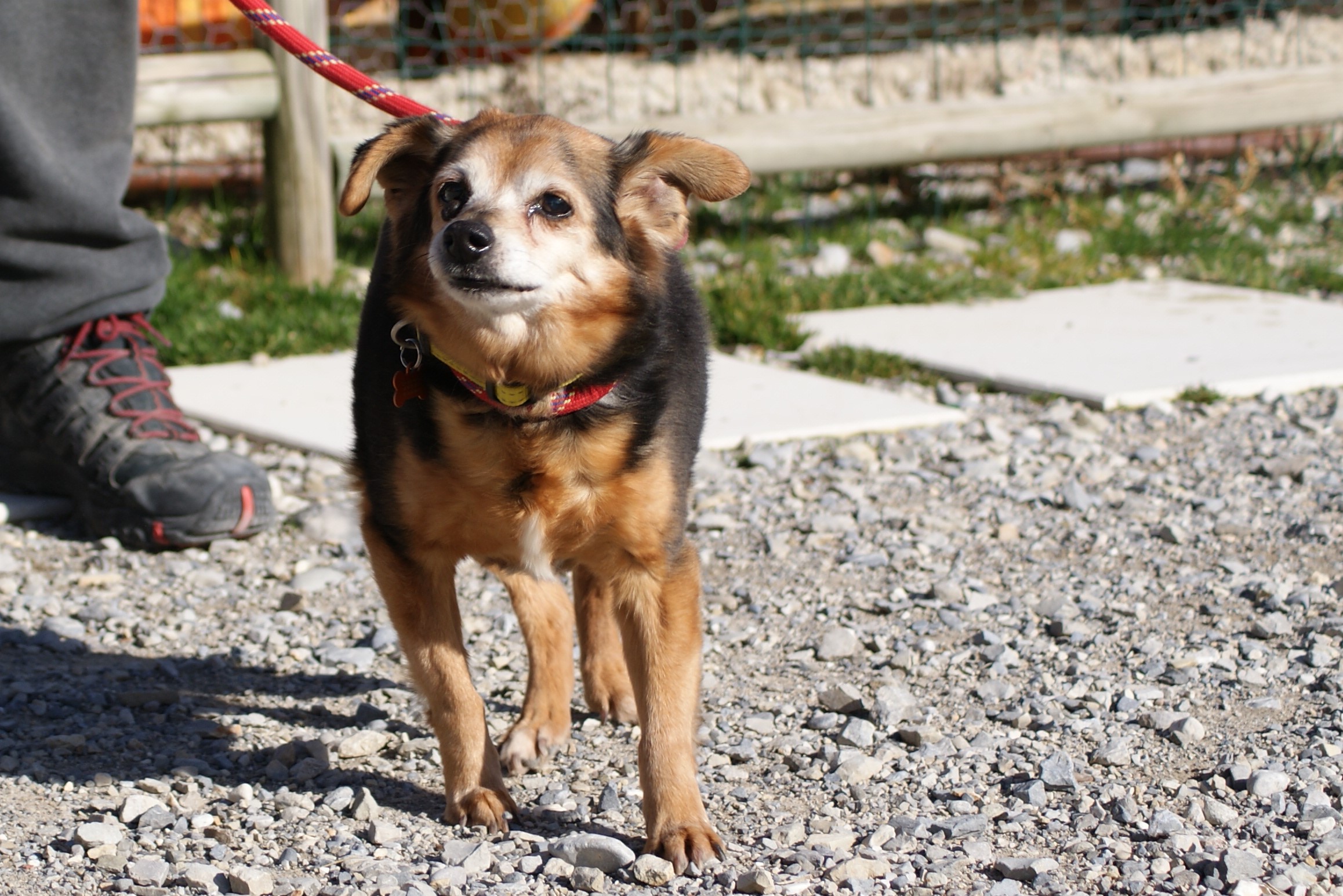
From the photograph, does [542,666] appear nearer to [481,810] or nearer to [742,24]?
[481,810]

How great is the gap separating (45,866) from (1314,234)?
6.11 meters

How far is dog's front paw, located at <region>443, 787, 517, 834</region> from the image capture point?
93.4 inches

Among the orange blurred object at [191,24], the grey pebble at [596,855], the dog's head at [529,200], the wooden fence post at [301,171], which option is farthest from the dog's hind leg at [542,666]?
the orange blurred object at [191,24]

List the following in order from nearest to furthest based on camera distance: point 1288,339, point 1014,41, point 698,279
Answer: point 1288,339, point 698,279, point 1014,41

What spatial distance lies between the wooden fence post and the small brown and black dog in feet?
9.82

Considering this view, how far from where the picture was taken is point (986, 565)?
3.48 metres

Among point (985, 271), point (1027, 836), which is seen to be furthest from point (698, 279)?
point (1027, 836)

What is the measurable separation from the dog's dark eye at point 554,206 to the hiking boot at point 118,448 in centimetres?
140

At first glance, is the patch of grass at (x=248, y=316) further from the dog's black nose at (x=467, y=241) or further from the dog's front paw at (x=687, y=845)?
the dog's front paw at (x=687, y=845)

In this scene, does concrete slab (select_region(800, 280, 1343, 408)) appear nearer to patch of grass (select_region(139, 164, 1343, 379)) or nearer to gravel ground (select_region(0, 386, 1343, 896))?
patch of grass (select_region(139, 164, 1343, 379))

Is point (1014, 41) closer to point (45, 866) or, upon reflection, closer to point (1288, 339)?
point (1288, 339)

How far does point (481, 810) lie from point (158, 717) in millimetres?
737

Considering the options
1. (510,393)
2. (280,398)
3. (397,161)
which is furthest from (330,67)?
(280,398)

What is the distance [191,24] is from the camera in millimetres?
6387
